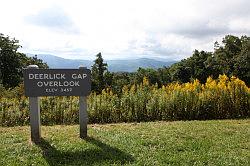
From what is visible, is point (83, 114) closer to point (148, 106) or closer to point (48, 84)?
point (48, 84)

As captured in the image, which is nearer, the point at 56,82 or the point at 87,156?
the point at 87,156

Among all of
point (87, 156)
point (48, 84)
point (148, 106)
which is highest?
point (48, 84)

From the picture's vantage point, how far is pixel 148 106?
456 inches

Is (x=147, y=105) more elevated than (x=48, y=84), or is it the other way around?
(x=48, y=84)

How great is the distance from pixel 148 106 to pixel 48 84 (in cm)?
417

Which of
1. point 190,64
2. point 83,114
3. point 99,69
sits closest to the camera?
point 83,114

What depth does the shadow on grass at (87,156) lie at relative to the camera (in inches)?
269

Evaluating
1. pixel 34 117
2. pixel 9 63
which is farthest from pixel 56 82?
pixel 9 63

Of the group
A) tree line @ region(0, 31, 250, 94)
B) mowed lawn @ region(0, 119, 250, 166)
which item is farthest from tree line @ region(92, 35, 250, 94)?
mowed lawn @ region(0, 119, 250, 166)

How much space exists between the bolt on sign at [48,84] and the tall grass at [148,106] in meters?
2.91

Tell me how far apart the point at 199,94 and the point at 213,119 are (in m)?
0.86

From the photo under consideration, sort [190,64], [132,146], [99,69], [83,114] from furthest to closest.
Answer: [190,64], [99,69], [83,114], [132,146]

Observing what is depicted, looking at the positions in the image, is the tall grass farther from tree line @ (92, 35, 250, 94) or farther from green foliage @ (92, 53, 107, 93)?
green foliage @ (92, 53, 107, 93)

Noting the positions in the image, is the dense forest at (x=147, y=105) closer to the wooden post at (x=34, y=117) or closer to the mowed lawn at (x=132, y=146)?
the mowed lawn at (x=132, y=146)
